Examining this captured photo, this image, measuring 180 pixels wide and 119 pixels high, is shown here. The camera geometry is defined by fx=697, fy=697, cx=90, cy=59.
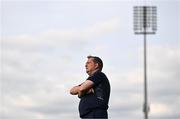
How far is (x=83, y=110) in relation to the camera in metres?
7.13

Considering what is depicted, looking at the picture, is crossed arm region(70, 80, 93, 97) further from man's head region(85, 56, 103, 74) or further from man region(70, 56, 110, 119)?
man's head region(85, 56, 103, 74)

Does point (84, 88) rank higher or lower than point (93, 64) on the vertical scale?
lower

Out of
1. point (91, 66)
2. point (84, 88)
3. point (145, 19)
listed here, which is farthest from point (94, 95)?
point (145, 19)

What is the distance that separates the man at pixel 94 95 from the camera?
7.11 meters

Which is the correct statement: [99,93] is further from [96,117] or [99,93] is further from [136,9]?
[136,9]

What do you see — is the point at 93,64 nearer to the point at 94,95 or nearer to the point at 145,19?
the point at 94,95

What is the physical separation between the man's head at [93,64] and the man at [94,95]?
51 mm

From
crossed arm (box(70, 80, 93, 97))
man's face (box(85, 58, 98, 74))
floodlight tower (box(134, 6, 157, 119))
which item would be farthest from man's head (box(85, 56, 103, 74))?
floodlight tower (box(134, 6, 157, 119))

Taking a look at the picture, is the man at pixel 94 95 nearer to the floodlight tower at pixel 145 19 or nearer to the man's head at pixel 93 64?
the man's head at pixel 93 64

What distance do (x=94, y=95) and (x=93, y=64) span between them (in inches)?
13.4

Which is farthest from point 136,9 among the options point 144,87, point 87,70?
point 87,70

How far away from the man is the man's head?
0.17 feet

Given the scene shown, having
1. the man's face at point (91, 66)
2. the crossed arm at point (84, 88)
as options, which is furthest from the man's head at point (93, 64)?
the crossed arm at point (84, 88)

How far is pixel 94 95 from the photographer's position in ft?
23.5
